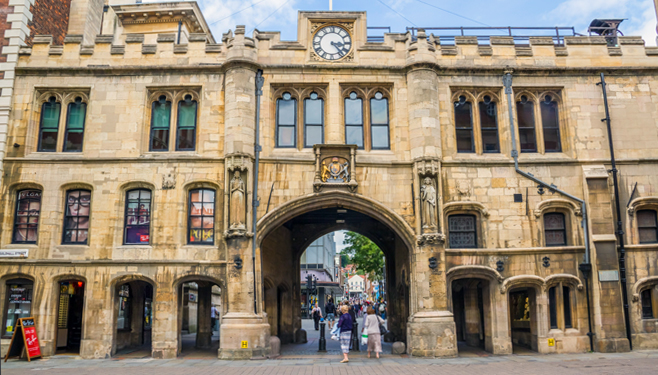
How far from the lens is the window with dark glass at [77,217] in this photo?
727 inches

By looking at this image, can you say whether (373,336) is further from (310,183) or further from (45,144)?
(45,144)

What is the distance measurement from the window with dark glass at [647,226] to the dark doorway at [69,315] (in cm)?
2024

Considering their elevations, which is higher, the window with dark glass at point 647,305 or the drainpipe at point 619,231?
the drainpipe at point 619,231

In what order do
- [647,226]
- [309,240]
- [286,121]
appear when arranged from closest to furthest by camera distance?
[647,226]
[286,121]
[309,240]

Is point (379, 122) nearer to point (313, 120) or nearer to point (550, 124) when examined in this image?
point (313, 120)

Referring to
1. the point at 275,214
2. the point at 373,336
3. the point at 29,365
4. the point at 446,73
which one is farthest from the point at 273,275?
the point at 446,73

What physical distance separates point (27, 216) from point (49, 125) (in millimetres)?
3407

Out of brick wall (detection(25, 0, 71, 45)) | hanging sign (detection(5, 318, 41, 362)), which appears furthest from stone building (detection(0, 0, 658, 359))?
brick wall (detection(25, 0, 71, 45))

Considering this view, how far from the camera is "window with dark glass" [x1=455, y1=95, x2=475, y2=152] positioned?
19.4 meters

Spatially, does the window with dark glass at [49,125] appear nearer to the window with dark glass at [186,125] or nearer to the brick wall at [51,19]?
the brick wall at [51,19]

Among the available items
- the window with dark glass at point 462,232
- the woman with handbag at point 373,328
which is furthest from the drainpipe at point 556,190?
the woman with handbag at point 373,328

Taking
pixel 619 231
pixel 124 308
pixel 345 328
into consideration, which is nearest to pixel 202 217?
pixel 124 308

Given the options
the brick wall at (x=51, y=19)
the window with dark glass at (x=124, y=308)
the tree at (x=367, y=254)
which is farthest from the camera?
the tree at (x=367, y=254)

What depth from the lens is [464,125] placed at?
64.1ft
